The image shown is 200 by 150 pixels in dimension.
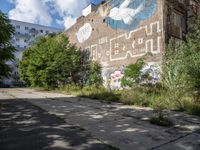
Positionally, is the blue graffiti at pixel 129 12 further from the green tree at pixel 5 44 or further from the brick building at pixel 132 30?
the green tree at pixel 5 44

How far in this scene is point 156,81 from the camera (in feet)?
57.4

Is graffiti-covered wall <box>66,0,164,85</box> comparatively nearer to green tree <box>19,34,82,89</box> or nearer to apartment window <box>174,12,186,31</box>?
green tree <box>19,34,82,89</box>

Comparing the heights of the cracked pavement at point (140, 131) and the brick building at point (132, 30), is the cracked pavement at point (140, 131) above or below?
below

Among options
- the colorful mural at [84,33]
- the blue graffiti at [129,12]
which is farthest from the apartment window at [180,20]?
the colorful mural at [84,33]

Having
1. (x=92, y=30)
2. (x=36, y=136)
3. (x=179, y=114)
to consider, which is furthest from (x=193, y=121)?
(x=92, y=30)

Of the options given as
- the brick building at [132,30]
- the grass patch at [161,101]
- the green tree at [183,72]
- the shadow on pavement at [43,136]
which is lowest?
the shadow on pavement at [43,136]

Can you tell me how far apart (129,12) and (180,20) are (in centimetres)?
452

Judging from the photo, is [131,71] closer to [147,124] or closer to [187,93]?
[187,93]

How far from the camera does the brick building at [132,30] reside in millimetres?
18828

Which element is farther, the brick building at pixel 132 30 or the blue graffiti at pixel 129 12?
the blue graffiti at pixel 129 12

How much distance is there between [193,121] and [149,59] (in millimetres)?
10670

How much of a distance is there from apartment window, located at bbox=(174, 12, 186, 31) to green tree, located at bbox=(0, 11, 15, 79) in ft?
44.6

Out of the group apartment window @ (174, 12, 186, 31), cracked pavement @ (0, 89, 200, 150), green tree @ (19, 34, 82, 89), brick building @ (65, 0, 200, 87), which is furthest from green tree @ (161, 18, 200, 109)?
green tree @ (19, 34, 82, 89)

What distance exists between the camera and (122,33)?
2225 cm
